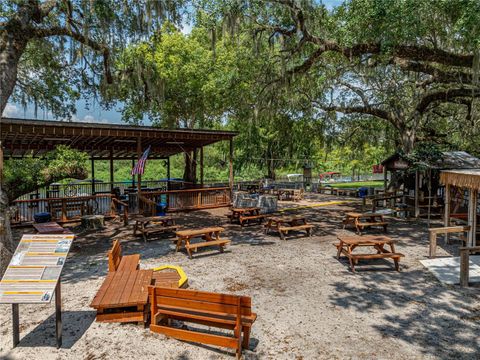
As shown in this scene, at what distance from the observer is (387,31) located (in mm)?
8641

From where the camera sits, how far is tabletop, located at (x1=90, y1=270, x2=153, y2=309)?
14.3 ft

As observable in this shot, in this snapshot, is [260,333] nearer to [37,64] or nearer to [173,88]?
[37,64]

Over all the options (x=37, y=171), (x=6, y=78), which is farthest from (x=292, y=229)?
(x=6, y=78)

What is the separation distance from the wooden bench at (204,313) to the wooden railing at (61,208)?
960cm

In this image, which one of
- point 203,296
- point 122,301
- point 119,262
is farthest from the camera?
point 119,262

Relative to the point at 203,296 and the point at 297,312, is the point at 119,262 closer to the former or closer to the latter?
the point at 203,296

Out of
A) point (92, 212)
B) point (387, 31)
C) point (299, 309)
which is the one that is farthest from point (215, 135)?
point (299, 309)

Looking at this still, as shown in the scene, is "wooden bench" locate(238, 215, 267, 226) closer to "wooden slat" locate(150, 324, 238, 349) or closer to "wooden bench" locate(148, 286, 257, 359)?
"wooden bench" locate(148, 286, 257, 359)

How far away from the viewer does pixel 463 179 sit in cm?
786

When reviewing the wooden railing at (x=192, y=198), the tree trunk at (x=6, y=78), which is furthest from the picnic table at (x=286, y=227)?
the tree trunk at (x=6, y=78)

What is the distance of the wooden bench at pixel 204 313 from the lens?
3.79m

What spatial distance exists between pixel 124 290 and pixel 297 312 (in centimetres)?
262

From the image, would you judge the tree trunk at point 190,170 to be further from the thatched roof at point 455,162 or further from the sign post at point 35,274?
the sign post at point 35,274

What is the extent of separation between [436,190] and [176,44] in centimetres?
1691
